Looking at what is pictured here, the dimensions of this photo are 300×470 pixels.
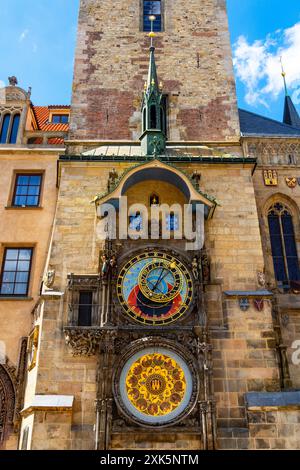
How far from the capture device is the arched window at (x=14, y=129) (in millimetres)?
16438

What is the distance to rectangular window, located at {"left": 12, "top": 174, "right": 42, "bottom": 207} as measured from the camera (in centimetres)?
1503

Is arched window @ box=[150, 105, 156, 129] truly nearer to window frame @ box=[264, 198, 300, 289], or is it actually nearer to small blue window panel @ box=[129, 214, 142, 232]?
small blue window panel @ box=[129, 214, 142, 232]

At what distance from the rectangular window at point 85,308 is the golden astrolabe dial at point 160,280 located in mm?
1234

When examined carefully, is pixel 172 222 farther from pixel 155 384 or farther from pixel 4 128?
pixel 4 128

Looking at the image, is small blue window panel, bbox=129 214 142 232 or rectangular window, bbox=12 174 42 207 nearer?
small blue window panel, bbox=129 214 142 232

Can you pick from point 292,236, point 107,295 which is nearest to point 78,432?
point 107,295

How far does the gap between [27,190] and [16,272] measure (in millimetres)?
2807

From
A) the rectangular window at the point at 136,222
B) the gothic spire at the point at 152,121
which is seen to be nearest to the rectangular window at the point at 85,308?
the rectangular window at the point at 136,222

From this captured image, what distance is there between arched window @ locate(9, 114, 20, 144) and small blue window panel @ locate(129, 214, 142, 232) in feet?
19.7

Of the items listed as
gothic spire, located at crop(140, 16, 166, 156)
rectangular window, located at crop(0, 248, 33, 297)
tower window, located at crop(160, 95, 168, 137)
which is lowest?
rectangular window, located at crop(0, 248, 33, 297)

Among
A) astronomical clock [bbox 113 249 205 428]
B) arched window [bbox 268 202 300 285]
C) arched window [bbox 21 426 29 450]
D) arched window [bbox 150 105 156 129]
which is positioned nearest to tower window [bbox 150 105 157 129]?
arched window [bbox 150 105 156 129]

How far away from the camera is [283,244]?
14461 millimetres
